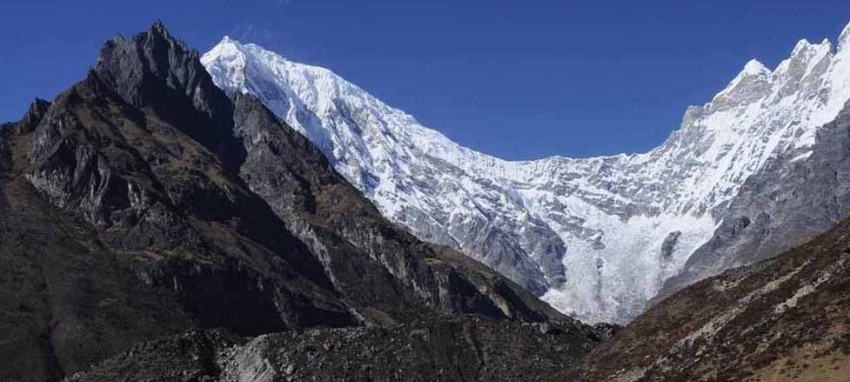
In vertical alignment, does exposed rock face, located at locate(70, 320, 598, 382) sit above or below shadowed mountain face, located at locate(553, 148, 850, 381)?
above

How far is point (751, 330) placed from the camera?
8431 centimetres

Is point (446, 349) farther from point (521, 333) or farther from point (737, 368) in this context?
point (737, 368)

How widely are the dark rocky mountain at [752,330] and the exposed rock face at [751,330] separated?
85 mm

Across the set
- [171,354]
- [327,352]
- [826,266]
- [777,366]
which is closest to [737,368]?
[777,366]

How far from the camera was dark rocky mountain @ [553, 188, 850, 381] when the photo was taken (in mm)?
74562

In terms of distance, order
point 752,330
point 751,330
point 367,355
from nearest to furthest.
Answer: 1. point 752,330
2. point 751,330
3. point 367,355

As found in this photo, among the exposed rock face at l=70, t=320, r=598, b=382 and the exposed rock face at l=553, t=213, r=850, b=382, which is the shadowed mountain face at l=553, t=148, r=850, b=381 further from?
the exposed rock face at l=70, t=320, r=598, b=382

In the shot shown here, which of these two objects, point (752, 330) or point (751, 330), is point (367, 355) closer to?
point (751, 330)

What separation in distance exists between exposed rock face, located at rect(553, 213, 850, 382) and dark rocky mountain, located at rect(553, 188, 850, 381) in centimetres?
8

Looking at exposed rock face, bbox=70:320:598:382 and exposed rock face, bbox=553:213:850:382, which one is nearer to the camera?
exposed rock face, bbox=553:213:850:382

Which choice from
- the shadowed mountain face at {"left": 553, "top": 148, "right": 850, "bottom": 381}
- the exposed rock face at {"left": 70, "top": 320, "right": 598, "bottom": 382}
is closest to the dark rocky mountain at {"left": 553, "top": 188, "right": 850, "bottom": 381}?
the shadowed mountain face at {"left": 553, "top": 148, "right": 850, "bottom": 381}

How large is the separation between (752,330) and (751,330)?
7.5 inches

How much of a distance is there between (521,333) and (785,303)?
61250 millimetres

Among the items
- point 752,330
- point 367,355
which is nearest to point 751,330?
point 752,330
